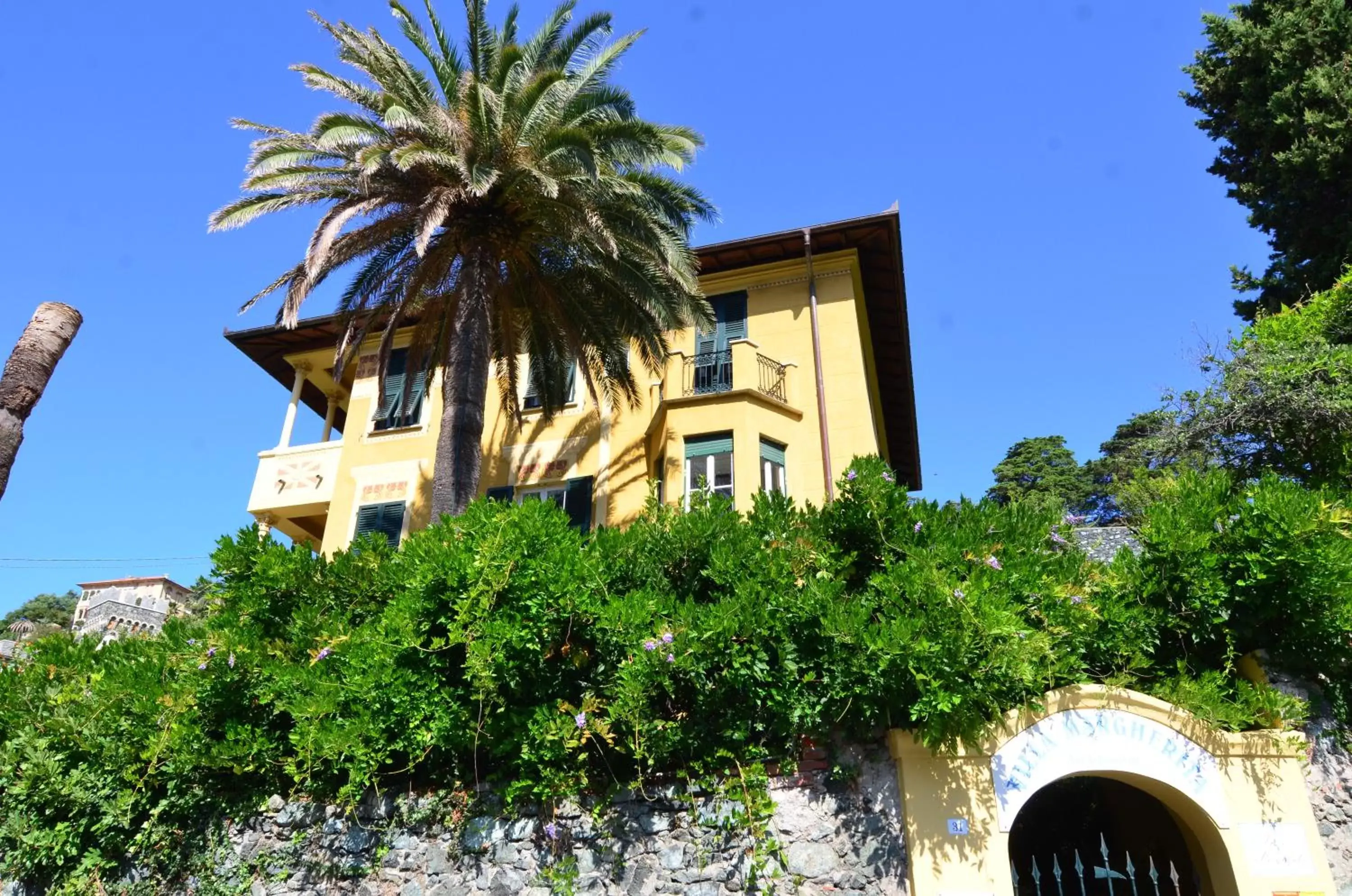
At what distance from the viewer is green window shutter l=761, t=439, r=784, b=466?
15336 mm

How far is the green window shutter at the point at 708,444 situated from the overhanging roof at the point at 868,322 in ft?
11.6

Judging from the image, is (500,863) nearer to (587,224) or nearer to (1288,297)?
(587,224)

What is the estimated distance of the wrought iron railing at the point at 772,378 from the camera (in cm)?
1591

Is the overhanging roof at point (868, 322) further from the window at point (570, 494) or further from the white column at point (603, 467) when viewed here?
the window at point (570, 494)

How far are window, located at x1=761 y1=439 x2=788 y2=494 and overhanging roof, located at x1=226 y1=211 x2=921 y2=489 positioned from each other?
3.84 m

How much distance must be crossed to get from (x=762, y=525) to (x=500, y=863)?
3.68m

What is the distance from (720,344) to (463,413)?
6.73 meters

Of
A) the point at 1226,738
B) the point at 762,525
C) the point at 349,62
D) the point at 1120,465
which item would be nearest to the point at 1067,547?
the point at 1226,738

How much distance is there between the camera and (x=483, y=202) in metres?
12.4

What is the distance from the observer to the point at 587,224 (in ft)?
39.9

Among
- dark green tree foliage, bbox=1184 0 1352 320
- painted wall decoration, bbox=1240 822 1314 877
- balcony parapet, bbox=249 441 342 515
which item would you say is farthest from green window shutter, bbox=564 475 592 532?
dark green tree foliage, bbox=1184 0 1352 320

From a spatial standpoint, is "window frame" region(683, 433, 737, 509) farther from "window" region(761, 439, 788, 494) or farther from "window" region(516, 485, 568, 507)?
"window" region(516, 485, 568, 507)

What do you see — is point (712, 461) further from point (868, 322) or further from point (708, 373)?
point (868, 322)

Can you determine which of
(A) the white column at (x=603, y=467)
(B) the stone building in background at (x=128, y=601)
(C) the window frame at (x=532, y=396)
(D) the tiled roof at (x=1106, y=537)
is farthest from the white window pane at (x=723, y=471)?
(B) the stone building in background at (x=128, y=601)
